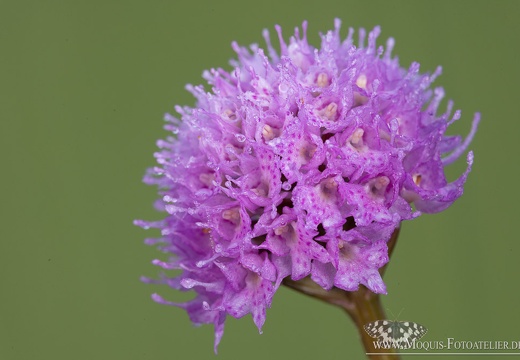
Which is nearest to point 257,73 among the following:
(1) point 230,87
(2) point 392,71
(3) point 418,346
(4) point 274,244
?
(1) point 230,87

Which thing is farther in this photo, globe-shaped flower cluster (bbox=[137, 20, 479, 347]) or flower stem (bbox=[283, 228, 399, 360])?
flower stem (bbox=[283, 228, 399, 360])

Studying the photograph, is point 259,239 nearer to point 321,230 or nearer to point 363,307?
point 321,230

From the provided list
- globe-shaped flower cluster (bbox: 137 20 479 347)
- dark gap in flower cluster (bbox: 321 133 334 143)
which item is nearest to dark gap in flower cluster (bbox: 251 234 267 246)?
globe-shaped flower cluster (bbox: 137 20 479 347)

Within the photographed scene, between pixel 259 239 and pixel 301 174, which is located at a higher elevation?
pixel 301 174

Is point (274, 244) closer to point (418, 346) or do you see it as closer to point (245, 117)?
point (245, 117)

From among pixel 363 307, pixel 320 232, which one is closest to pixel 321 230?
pixel 320 232

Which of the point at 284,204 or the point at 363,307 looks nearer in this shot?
the point at 284,204

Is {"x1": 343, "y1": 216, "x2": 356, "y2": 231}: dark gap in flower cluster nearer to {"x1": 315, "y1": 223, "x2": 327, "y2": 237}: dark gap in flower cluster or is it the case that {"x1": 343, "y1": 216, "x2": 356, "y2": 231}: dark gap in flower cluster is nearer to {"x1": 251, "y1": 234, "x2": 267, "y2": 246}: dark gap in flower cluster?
{"x1": 315, "y1": 223, "x2": 327, "y2": 237}: dark gap in flower cluster

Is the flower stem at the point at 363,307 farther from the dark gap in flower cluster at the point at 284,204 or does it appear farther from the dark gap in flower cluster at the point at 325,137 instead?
the dark gap in flower cluster at the point at 325,137
